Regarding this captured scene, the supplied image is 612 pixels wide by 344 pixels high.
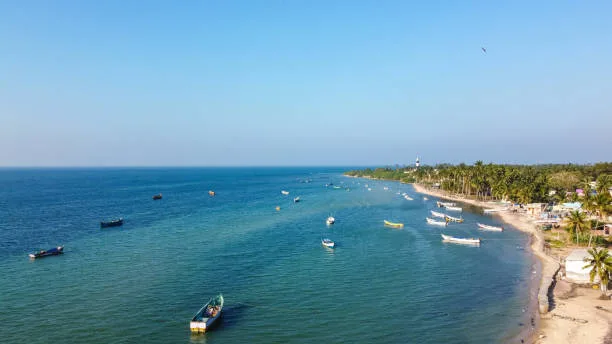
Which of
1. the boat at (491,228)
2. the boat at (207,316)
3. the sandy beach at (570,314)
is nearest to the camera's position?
the sandy beach at (570,314)

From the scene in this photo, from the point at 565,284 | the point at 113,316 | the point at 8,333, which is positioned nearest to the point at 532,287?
the point at 565,284

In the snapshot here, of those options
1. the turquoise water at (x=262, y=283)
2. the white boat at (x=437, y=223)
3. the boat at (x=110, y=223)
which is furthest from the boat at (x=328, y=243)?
the boat at (x=110, y=223)

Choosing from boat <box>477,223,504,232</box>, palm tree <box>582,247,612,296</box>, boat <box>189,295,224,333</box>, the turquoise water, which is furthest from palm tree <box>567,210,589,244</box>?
boat <box>189,295,224,333</box>

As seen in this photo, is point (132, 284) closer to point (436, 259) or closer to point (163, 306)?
point (163, 306)

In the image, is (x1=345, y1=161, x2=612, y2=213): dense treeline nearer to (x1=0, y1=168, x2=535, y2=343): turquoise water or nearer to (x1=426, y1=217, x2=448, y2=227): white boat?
(x1=426, y1=217, x2=448, y2=227): white boat

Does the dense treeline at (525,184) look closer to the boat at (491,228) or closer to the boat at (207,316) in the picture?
the boat at (491,228)

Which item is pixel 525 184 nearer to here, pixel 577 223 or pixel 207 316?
pixel 577 223

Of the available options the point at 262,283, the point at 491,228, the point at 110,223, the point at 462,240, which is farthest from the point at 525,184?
the point at 110,223
